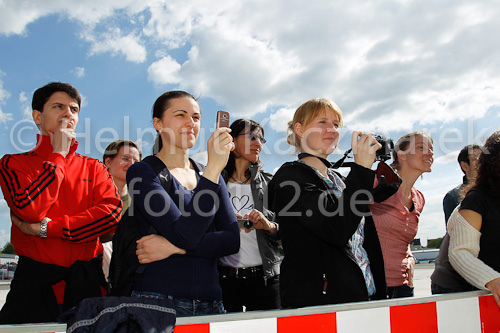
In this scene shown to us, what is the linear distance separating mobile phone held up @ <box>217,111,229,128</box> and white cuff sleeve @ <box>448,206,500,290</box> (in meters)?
1.50

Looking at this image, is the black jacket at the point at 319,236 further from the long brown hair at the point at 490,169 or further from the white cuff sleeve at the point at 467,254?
the long brown hair at the point at 490,169

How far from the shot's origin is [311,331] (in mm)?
1704

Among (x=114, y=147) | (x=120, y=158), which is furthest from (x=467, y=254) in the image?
(x=114, y=147)

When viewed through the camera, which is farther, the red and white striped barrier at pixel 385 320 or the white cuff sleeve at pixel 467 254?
the white cuff sleeve at pixel 467 254

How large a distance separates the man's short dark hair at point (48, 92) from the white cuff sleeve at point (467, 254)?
100 inches

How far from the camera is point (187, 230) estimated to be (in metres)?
1.78

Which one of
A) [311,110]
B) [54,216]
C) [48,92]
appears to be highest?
[48,92]

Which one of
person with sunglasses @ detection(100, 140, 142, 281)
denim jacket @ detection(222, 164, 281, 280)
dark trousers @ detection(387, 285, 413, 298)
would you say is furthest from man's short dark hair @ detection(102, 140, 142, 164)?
dark trousers @ detection(387, 285, 413, 298)

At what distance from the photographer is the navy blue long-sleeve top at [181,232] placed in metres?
1.78

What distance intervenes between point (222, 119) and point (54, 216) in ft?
3.87

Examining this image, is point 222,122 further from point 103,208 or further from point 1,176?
point 1,176

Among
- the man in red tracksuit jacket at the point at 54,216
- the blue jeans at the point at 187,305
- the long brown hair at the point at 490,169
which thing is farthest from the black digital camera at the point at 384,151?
the man in red tracksuit jacket at the point at 54,216

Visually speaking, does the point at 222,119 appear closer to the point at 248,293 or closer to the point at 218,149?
the point at 218,149

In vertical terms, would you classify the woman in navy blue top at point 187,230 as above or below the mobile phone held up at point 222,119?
below
